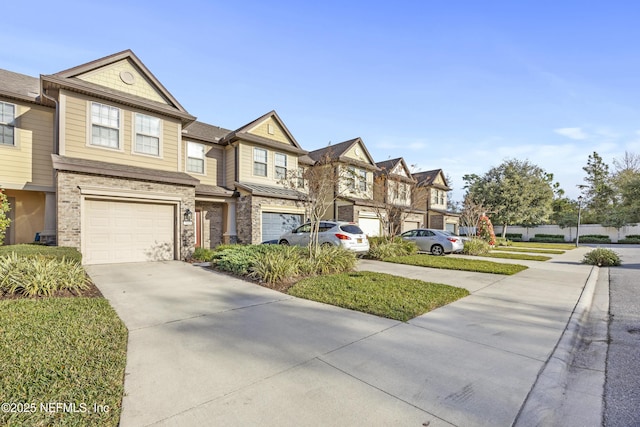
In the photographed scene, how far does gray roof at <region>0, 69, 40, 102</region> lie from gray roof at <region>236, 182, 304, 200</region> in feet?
26.3

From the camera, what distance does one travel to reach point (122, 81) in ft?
36.3

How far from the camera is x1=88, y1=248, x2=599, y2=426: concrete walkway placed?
2529 millimetres

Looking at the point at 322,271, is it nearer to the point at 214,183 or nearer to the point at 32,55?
the point at 214,183

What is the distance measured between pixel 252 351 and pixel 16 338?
9.66 ft

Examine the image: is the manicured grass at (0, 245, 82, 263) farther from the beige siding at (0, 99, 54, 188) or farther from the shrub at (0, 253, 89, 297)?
Answer: the beige siding at (0, 99, 54, 188)

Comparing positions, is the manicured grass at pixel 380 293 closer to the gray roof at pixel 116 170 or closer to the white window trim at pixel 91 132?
the gray roof at pixel 116 170

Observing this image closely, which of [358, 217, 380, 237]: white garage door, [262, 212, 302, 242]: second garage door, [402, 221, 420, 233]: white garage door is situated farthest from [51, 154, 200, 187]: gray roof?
[402, 221, 420, 233]: white garage door

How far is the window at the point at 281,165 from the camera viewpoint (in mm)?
16094

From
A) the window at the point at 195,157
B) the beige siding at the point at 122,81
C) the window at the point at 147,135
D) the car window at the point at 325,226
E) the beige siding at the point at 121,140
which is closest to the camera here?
the beige siding at the point at 121,140

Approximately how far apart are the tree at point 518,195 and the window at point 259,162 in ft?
68.7

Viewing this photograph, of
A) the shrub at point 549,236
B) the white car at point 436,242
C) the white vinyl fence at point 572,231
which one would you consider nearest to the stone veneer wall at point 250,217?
the white car at point 436,242

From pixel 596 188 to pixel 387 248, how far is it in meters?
47.9

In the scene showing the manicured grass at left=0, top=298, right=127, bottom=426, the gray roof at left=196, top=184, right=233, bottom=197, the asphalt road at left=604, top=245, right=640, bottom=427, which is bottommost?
the asphalt road at left=604, top=245, right=640, bottom=427

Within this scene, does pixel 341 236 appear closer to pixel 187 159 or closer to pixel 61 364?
pixel 187 159
